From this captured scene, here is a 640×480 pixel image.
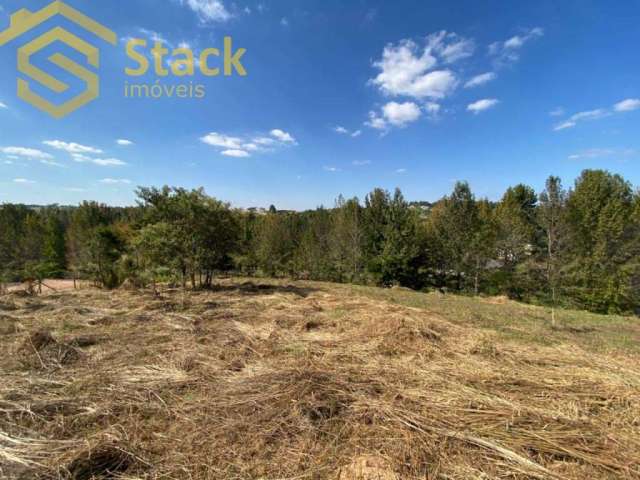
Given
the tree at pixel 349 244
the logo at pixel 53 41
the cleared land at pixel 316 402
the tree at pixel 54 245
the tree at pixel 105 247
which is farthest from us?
the tree at pixel 54 245

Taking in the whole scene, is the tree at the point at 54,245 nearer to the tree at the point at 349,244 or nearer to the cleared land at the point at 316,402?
the tree at the point at 349,244

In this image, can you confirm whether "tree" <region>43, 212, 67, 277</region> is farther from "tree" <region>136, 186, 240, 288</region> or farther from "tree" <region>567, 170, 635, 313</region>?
"tree" <region>567, 170, 635, 313</region>

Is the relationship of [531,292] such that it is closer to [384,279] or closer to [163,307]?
[384,279]

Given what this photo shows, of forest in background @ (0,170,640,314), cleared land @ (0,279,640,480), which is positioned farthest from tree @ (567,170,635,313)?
cleared land @ (0,279,640,480)

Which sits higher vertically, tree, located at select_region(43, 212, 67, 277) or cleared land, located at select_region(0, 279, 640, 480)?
tree, located at select_region(43, 212, 67, 277)

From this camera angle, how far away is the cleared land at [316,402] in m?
2.15

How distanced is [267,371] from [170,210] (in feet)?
25.8

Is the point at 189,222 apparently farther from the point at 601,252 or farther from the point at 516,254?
the point at 601,252

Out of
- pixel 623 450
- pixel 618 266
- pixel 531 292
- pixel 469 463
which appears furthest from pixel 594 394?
pixel 618 266

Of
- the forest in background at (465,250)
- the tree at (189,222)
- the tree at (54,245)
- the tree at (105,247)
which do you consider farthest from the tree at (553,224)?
the tree at (54,245)

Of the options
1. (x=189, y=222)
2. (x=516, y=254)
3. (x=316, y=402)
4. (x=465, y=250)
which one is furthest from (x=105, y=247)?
(x=516, y=254)

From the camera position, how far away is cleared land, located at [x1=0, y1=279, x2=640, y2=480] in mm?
2154

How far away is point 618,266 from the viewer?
16297mm

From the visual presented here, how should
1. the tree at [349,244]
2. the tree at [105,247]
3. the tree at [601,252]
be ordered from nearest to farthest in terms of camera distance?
the tree at [601,252] < the tree at [105,247] < the tree at [349,244]
